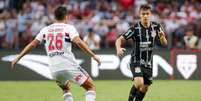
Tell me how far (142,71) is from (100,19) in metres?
11.2

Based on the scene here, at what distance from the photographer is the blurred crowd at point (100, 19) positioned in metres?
22.6

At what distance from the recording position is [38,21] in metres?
23.8

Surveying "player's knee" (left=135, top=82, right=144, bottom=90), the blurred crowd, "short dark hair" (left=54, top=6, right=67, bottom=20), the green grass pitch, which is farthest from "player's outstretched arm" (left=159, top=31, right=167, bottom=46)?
the blurred crowd

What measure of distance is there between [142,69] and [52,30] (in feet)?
7.05

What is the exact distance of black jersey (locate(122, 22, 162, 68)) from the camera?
12.7m

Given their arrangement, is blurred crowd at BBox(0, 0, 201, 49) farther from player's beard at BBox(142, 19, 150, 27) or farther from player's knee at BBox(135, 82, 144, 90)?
player's knee at BBox(135, 82, 144, 90)

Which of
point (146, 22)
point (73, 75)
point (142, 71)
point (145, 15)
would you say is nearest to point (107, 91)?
point (142, 71)

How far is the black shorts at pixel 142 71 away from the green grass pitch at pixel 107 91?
7.91 ft

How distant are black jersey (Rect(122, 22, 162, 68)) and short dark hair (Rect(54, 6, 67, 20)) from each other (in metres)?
1.77

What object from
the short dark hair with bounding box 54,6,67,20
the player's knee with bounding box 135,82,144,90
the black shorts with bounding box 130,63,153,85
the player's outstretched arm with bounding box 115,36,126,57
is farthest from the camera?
the black shorts with bounding box 130,63,153,85

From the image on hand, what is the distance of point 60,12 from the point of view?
11.3 metres

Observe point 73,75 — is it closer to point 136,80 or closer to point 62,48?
point 62,48

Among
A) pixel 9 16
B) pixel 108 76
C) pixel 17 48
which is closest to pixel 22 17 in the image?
pixel 9 16

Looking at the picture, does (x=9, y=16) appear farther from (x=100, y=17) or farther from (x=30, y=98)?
(x=30, y=98)
